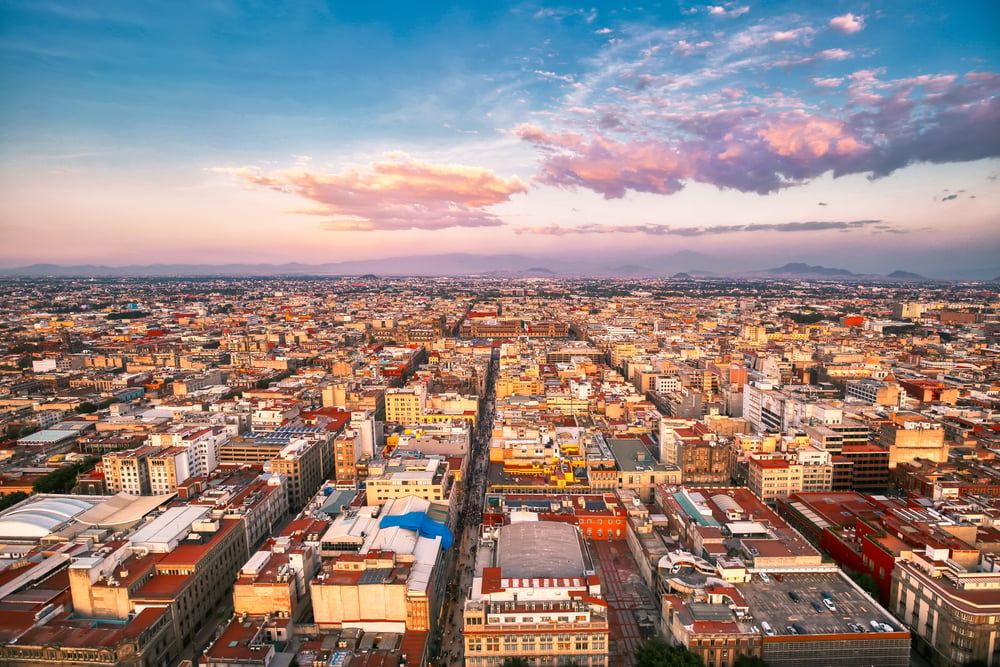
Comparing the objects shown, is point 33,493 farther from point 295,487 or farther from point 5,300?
point 5,300

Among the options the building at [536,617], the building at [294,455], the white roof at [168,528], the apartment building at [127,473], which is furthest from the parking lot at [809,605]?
the apartment building at [127,473]

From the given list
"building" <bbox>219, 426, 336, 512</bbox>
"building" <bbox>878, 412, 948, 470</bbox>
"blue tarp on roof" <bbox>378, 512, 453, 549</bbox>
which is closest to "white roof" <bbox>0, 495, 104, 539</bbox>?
"building" <bbox>219, 426, 336, 512</bbox>

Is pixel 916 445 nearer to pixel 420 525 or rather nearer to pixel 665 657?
pixel 665 657

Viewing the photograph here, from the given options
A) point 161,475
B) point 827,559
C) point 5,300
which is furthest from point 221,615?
point 5,300

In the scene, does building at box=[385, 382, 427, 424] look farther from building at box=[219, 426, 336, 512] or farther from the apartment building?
the apartment building

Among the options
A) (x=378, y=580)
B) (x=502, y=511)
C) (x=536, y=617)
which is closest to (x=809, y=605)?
(x=536, y=617)

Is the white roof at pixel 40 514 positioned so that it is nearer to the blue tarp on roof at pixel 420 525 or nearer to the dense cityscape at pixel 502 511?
the dense cityscape at pixel 502 511
